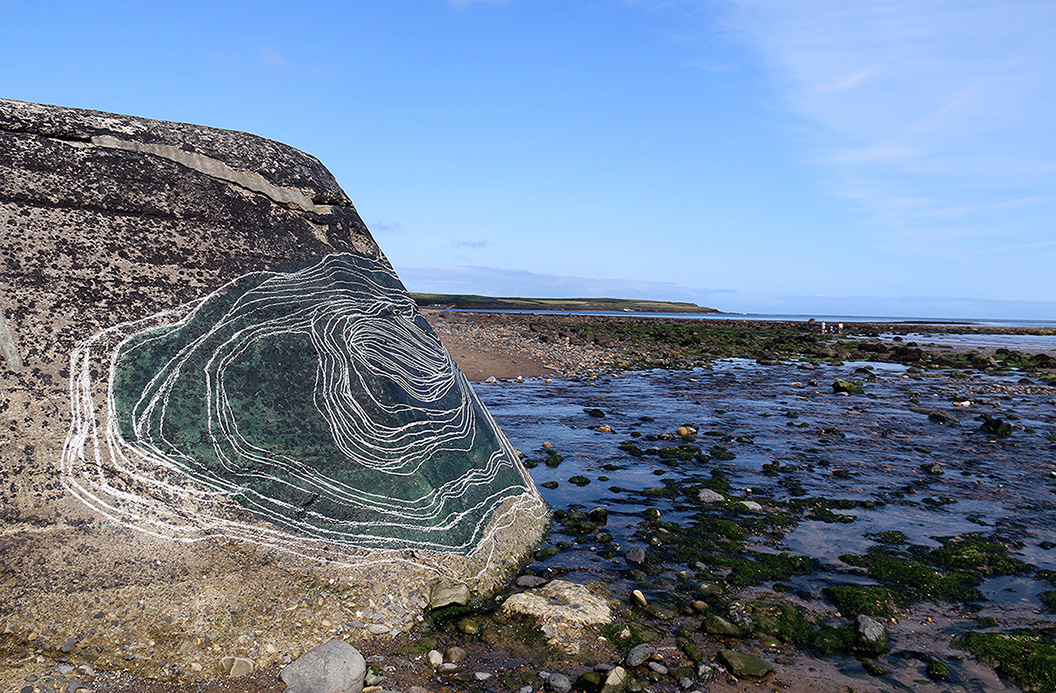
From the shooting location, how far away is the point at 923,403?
55.9 feet

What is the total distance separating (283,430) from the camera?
16.5ft

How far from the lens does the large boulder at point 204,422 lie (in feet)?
13.7

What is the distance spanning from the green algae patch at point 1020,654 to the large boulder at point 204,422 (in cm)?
363

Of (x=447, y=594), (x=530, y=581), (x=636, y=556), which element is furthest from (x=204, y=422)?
(x=636, y=556)

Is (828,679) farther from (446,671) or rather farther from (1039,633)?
(446,671)

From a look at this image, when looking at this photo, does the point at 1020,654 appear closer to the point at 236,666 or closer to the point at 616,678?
the point at 616,678

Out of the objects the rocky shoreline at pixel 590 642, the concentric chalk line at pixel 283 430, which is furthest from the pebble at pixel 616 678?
the concentric chalk line at pixel 283 430

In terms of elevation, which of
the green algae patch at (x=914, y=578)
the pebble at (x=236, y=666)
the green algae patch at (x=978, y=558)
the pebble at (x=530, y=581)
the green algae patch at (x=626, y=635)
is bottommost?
the green algae patch at (x=914, y=578)

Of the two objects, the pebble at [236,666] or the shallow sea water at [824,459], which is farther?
the shallow sea water at [824,459]

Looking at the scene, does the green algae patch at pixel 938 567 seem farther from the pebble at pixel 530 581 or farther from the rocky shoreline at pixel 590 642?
the pebble at pixel 530 581

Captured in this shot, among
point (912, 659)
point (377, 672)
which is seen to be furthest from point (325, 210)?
point (912, 659)

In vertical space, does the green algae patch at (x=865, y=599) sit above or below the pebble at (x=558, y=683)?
below

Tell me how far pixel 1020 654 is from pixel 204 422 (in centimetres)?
621

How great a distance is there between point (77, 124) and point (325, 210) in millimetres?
2016
